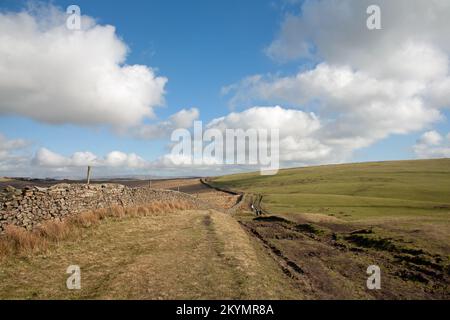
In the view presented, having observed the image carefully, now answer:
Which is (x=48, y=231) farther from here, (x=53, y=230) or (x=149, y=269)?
(x=149, y=269)

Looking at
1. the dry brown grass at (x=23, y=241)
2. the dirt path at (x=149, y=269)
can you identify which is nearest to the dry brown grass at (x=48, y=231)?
the dry brown grass at (x=23, y=241)

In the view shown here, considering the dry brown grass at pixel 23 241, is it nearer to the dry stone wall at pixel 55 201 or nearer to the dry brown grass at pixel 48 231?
the dry brown grass at pixel 48 231

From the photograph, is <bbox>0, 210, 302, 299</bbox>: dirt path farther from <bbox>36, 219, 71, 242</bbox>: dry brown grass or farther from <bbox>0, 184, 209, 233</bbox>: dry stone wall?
<bbox>0, 184, 209, 233</bbox>: dry stone wall

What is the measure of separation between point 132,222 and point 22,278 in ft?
42.0

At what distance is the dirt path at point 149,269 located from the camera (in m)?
11.3

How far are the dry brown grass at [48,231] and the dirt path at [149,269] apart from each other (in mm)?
744

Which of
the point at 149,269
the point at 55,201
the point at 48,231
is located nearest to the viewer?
the point at 149,269

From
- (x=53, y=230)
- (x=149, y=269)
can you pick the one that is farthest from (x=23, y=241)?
(x=149, y=269)

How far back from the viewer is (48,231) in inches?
733

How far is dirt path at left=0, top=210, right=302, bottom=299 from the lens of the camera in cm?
1130

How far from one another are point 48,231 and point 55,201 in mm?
4766
